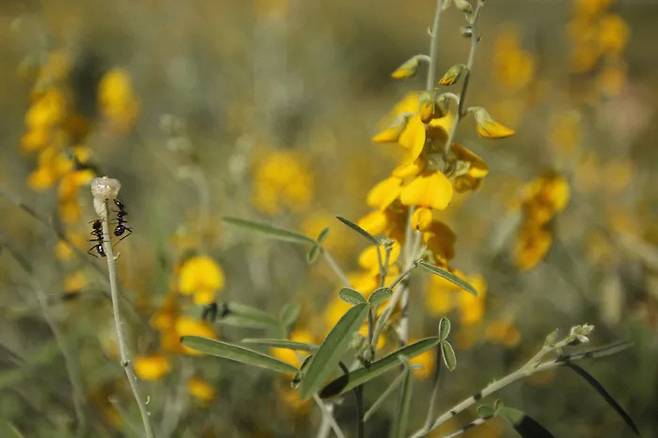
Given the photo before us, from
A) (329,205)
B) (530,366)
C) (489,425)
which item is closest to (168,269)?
(530,366)

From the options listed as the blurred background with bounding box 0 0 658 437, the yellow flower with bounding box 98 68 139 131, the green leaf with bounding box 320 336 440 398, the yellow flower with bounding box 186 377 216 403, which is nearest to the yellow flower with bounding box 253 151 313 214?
the blurred background with bounding box 0 0 658 437

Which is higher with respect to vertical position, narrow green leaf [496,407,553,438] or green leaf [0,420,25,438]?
green leaf [0,420,25,438]

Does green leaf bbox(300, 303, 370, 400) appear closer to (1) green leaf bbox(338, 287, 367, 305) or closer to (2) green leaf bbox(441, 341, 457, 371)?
(1) green leaf bbox(338, 287, 367, 305)

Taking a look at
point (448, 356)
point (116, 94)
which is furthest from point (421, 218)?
point (116, 94)

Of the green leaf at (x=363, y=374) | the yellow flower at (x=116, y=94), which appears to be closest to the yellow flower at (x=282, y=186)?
the yellow flower at (x=116, y=94)

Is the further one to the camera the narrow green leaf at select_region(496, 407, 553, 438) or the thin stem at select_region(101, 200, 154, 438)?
the narrow green leaf at select_region(496, 407, 553, 438)
